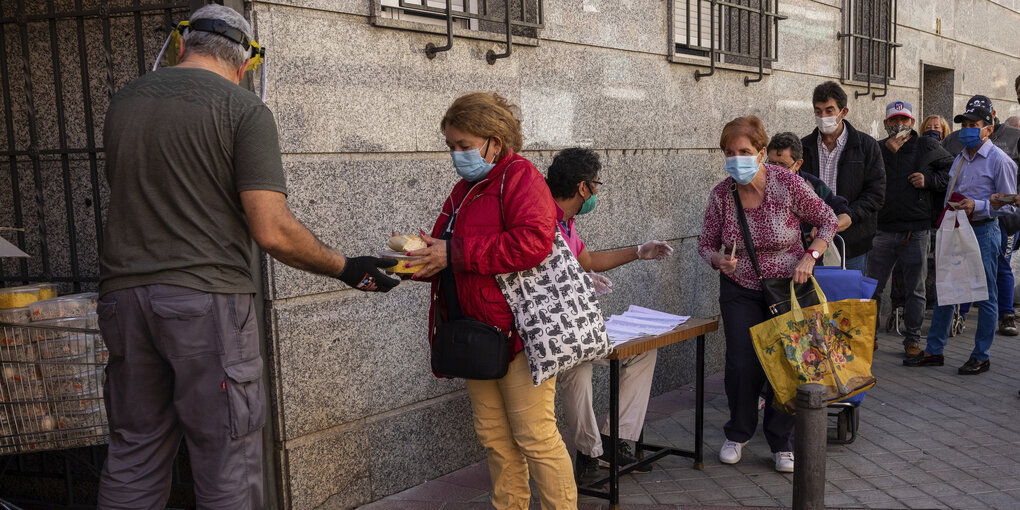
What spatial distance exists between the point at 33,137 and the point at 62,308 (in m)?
1.08

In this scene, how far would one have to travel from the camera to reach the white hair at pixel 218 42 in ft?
9.05

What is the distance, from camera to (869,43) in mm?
9359

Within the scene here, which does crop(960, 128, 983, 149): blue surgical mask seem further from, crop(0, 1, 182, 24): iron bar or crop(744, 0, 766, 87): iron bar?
crop(0, 1, 182, 24): iron bar

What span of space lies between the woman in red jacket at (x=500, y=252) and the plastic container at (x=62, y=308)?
140 cm

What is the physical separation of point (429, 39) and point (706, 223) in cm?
179

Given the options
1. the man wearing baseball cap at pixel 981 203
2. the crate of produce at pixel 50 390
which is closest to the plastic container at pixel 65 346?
the crate of produce at pixel 50 390

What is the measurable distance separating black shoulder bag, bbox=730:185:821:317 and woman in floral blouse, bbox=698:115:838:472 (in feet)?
0.11

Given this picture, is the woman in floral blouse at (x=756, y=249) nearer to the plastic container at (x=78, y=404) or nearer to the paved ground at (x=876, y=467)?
the paved ground at (x=876, y=467)

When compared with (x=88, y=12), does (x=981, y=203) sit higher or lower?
lower

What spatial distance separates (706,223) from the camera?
16.2 feet

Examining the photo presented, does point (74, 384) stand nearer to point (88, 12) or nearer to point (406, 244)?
point (406, 244)

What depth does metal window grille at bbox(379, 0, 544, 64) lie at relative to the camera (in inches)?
180

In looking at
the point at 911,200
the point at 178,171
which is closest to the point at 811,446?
the point at 178,171

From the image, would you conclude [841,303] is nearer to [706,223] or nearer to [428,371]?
[706,223]
